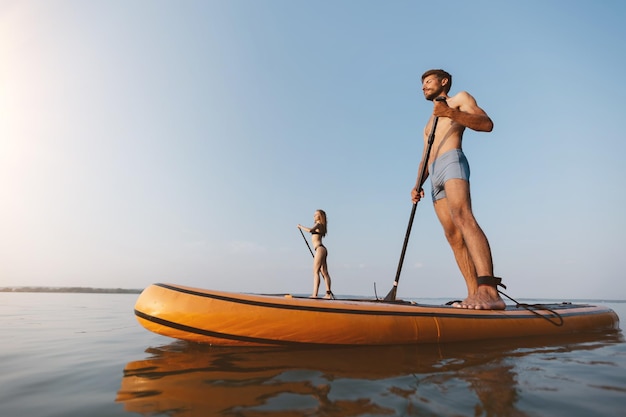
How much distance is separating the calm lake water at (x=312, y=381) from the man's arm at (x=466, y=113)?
8.73ft

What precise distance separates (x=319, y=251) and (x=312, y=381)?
24.2ft

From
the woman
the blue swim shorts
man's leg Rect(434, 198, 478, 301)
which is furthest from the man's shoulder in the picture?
the woman

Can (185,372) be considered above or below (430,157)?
below

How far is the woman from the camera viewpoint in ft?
30.4

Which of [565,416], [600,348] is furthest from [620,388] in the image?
[600,348]

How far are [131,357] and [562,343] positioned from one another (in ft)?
15.5

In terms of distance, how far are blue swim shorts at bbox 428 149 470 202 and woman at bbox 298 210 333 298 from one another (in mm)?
4911

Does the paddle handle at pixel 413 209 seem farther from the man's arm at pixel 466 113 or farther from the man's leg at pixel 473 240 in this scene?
the man's leg at pixel 473 240

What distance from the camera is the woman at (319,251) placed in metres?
9.26

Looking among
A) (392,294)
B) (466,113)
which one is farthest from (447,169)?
(392,294)

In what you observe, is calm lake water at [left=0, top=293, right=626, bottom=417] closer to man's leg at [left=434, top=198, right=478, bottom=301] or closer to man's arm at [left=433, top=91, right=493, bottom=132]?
man's leg at [left=434, top=198, right=478, bottom=301]

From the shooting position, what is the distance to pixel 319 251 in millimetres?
9469

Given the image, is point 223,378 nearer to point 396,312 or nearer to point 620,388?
point 396,312

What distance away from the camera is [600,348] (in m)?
3.74
